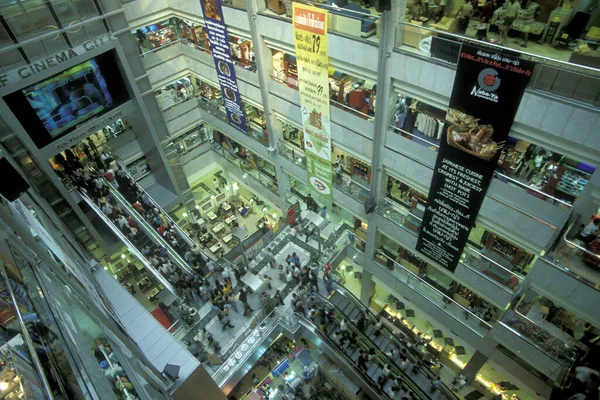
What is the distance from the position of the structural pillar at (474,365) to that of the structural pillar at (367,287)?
5.92m

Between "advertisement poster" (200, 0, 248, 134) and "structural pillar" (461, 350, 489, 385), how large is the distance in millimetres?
16657

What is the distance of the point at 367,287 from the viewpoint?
20906mm

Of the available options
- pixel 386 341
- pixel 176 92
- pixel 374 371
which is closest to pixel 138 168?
pixel 176 92

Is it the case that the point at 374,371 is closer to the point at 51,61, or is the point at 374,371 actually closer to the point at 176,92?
the point at 51,61

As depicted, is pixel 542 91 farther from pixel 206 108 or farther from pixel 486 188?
pixel 206 108

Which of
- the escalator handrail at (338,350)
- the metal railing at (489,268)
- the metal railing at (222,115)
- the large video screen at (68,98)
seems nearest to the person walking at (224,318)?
the escalator handrail at (338,350)

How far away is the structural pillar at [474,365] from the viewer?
1640 centimetres

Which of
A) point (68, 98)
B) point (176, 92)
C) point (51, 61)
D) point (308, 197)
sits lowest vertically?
point (308, 197)

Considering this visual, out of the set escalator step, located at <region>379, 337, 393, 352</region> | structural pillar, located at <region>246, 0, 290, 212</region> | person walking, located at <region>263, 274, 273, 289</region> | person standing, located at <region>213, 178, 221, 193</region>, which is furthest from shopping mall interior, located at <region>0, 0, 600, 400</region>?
person standing, located at <region>213, 178, 221, 193</region>

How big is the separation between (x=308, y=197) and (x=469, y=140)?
1171 cm

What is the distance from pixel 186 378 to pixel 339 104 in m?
11.6

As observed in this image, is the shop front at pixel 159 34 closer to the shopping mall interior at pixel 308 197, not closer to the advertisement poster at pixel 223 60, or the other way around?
the shopping mall interior at pixel 308 197

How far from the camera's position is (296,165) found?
20.1m

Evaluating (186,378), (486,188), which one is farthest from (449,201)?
(186,378)
